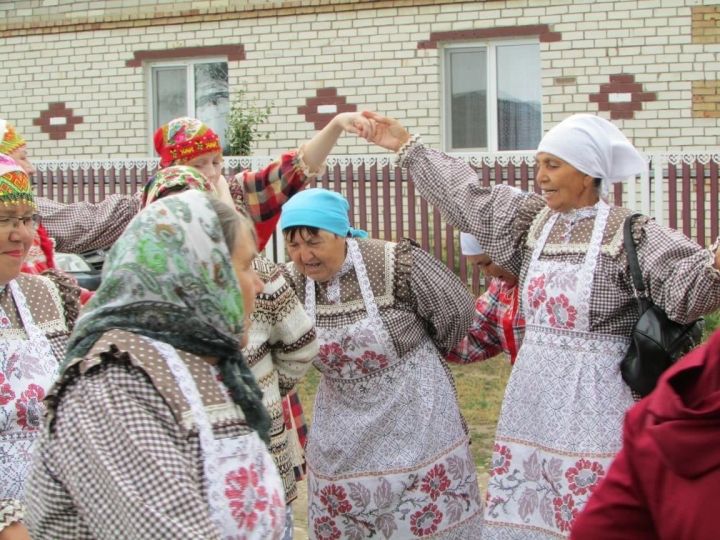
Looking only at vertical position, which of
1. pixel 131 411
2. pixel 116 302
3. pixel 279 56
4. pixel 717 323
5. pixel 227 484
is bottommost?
pixel 717 323

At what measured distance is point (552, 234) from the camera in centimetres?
422

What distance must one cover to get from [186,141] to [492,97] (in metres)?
10.0

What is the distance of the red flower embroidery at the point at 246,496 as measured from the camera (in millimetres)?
2154

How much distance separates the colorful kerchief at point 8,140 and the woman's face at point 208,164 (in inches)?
24.5

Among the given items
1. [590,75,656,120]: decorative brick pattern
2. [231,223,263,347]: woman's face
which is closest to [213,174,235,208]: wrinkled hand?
[231,223,263,347]: woman's face

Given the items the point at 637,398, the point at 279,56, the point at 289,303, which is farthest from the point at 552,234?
the point at 279,56

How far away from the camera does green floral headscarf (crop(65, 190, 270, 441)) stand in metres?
2.10

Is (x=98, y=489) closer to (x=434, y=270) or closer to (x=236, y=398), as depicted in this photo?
(x=236, y=398)

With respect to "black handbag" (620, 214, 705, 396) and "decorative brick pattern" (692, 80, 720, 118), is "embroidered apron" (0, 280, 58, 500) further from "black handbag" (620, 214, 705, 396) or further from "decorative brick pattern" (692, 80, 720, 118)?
"decorative brick pattern" (692, 80, 720, 118)

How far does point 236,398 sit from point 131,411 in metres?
0.29

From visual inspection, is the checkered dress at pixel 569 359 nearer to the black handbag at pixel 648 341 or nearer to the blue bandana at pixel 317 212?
the black handbag at pixel 648 341

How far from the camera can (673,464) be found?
1.84 m

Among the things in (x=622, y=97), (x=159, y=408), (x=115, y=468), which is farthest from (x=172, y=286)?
(x=622, y=97)

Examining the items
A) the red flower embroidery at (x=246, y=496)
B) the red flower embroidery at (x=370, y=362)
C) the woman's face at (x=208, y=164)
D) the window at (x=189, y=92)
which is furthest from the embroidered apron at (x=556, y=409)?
the window at (x=189, y=92)
